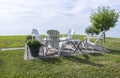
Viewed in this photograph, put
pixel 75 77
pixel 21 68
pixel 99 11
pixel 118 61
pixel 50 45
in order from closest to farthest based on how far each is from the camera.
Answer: pixel 75 77
pixel 21 68
pixel 118 61
pixel 50 45
pixel 99 11

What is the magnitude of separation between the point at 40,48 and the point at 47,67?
2518mm

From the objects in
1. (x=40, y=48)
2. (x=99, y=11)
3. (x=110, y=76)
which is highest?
(x=99, y=11)

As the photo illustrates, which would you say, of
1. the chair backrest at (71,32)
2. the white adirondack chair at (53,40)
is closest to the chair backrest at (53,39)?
the white adirondack chair at (53,40)

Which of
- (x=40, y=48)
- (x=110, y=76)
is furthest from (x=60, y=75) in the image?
(x=40, y=48)

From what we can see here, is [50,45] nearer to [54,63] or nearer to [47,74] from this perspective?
[54,63]

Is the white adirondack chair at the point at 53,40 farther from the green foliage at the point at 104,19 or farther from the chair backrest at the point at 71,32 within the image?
the green foliage at the point at 104,19

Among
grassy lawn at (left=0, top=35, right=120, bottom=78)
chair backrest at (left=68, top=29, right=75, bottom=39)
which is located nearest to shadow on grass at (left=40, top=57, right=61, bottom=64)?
grassy lawn at (left=0, top=35, right=120, bottom=78)

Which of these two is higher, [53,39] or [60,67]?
[53,39]

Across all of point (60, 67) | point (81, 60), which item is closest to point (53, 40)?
point (81, 60)

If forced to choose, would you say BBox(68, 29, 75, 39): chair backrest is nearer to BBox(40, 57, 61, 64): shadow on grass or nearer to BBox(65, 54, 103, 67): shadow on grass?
BBox(65, 54, 103, 67): shadow on grass

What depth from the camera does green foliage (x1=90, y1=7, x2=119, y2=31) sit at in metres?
21.9

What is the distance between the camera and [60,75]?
366 inches

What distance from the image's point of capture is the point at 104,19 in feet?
72.4

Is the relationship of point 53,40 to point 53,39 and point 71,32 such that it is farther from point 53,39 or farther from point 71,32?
point 71,32
